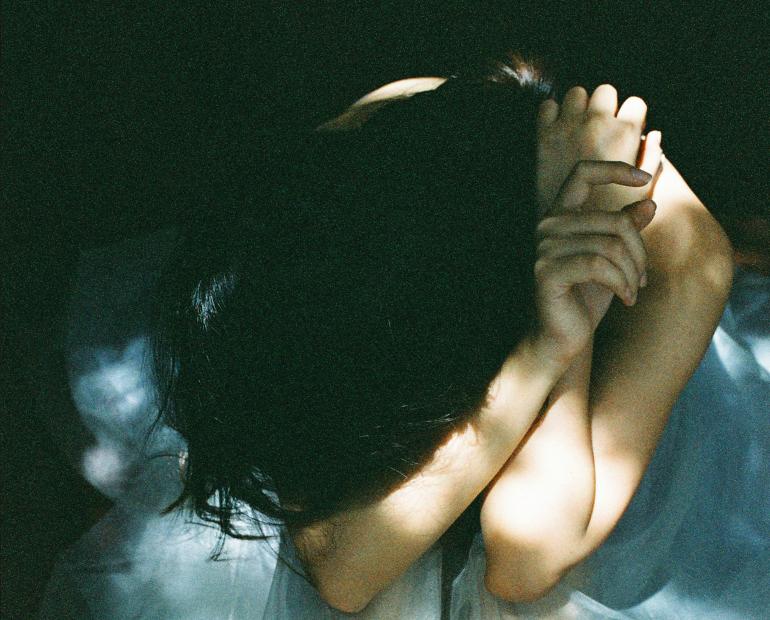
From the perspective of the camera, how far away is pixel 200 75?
4.32 feet

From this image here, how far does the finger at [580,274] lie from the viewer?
74 centimetres

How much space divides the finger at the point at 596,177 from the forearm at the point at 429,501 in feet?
0.60

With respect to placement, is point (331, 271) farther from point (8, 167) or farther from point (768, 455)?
point (8, 167)

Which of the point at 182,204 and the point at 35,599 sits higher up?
the point at 182,204

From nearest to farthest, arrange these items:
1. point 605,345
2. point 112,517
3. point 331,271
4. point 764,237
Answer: point 331,271, point 605,345, point 112,517, point 764,237

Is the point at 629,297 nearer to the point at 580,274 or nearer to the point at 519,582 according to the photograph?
the point at 580,274

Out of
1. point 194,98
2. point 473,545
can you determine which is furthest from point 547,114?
point 194,98

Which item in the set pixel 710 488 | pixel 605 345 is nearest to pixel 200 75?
pixel 605 345

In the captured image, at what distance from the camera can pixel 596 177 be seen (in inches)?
30.1

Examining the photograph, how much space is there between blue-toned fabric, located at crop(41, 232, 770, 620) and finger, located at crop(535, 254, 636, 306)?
0.40 meters

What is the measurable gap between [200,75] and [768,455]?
1.18 meters

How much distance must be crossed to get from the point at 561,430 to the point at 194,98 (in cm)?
96

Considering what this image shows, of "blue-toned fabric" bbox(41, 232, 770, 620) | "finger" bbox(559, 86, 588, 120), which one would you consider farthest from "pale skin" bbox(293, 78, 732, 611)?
"blue-toned fabric" bbox(41, 232, 770, 620)

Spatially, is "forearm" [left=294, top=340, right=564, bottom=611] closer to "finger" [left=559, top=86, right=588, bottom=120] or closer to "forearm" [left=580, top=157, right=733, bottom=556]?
"forearm" [left=580, top=157, right=733, bottom=556]
